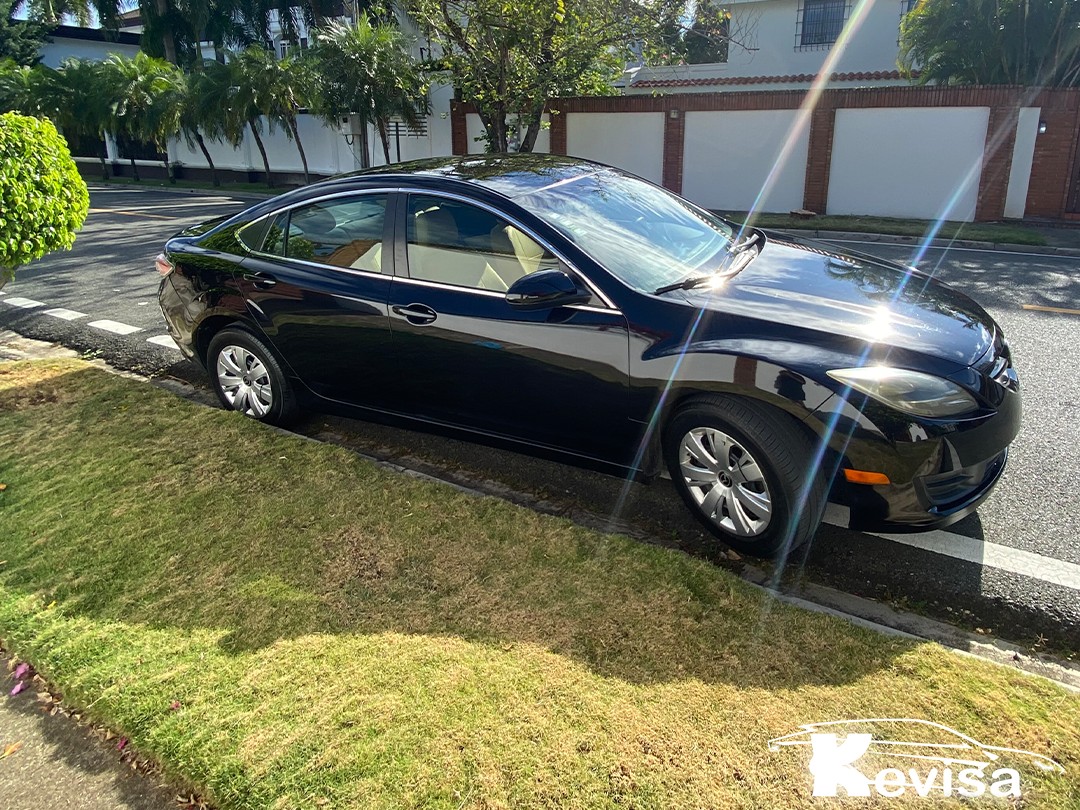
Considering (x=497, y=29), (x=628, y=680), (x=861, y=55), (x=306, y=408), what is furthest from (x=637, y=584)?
(x=861, y=55)

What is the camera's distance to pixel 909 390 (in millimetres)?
3027

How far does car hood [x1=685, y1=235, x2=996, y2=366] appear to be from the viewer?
324cm

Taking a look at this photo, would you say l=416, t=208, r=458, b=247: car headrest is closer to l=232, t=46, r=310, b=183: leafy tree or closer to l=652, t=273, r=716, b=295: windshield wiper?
l=652, t=273, r=716, b=295: windshield wiper

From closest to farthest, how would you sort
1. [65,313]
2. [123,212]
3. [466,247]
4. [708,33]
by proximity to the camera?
[466,247] < [65,313] < [708,33] < [123,212]

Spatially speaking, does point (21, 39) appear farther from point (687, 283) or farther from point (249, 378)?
point (687, 283)

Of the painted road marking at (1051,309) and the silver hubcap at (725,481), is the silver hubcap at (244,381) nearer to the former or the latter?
the silver hubcap at (725,481)

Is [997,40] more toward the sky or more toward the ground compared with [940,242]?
more toward the sky

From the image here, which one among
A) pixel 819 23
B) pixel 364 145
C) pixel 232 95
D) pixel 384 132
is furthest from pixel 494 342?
pixel 819 23

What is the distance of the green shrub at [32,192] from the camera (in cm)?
501

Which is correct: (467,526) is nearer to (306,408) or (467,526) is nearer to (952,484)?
(306,408)

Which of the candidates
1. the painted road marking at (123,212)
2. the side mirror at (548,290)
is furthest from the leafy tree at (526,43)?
the side mirror at (548,290)

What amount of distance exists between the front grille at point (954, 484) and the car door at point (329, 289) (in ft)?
8.74

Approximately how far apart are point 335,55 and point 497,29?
298 inches

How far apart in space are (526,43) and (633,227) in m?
13.4
